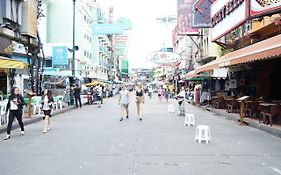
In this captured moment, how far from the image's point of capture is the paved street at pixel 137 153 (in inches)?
283

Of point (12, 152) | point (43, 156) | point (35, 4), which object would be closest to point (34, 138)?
point (12, 152)

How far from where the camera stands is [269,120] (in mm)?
14586

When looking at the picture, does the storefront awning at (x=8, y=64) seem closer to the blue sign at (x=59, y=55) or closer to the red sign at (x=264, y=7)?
the red sign at (x=264, y=7)

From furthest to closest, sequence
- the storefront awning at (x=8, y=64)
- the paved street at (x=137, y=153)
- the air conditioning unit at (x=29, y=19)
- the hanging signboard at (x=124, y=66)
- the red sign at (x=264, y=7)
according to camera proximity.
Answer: the hanging signboard at (x=124, y=66) → the air conditioning unit at (x=29, y=19) → the red sign at (x=264, y=7) → the storefront awning at (x=8, y=64) → the paved street at (x=137, y=153)

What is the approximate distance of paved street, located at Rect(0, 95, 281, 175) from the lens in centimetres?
720

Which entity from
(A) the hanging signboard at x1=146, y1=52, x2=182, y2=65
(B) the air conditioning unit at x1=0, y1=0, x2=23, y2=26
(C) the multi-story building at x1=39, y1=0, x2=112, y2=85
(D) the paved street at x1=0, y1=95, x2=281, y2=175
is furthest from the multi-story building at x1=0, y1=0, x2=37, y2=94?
(C) the multi-story building at x1=39, y1=0, x2=112, y2=85

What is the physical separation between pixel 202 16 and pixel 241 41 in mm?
8188

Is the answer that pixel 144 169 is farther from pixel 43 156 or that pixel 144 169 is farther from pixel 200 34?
pixel 200 34

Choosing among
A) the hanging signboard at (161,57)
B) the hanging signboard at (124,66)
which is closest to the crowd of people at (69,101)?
the hanging signboard at (161,57)

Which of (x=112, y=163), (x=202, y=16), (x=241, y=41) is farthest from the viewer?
(x=202, y=16)

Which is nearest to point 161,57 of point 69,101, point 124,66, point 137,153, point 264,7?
point 69,101

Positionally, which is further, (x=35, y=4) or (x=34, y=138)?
(x=35, y=4)

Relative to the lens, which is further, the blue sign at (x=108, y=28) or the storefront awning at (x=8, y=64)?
the blue sign at (x=108, y=28)

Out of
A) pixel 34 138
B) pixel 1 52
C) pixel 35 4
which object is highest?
pixel 35 4
